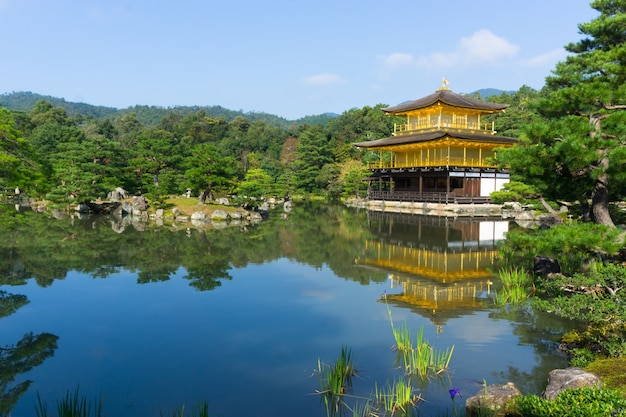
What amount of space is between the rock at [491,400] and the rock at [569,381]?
0.37 metres

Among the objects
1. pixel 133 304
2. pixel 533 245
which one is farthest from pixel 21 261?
pixel 533 245

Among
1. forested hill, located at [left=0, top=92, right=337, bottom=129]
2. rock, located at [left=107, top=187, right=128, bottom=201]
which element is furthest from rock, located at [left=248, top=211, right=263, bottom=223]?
forested hill, located at [left=0, top=92, right=337, bottom=129]

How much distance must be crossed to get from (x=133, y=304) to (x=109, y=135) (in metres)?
65.7

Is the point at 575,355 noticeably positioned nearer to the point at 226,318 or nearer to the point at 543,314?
the point at 543,314

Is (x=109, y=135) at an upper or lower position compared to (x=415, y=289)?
upper

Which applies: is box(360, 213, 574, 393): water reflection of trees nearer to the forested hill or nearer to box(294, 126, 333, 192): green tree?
box(294, 126, 333, 192): green tree

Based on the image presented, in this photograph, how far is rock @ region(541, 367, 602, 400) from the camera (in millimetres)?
4727

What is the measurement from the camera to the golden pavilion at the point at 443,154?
103ft

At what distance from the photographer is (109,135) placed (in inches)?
2685

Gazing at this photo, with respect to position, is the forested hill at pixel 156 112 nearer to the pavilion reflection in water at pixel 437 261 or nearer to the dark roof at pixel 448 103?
the dark roof at pixel 448 103

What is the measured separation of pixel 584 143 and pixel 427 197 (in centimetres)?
2580

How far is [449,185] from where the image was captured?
103ft

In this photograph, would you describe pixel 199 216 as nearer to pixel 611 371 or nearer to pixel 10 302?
pixel 10 302

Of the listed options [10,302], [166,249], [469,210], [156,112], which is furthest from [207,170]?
[156,112]
